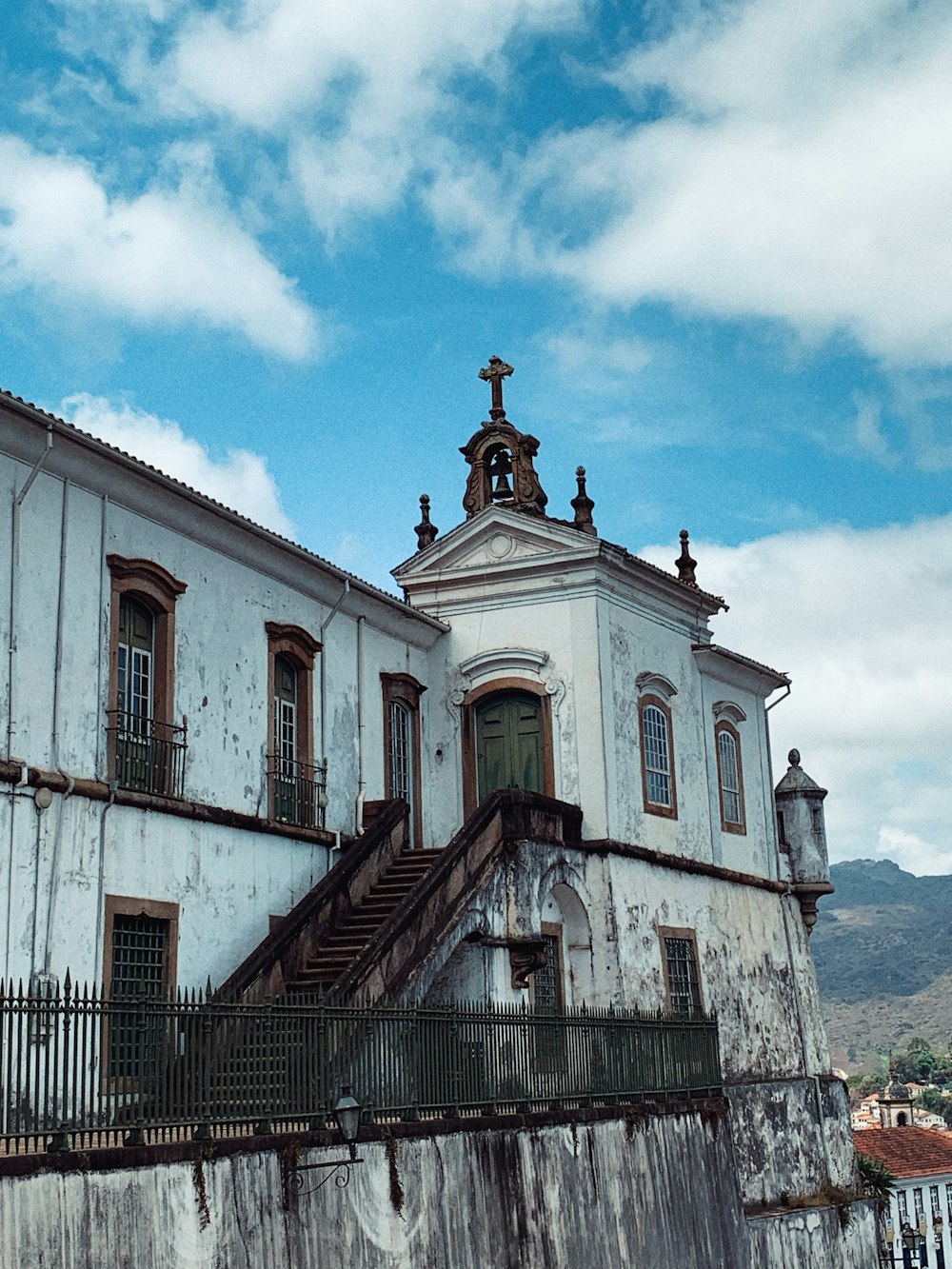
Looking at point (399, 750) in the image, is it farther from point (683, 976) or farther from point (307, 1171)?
point (307, 1171)

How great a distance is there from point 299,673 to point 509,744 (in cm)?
444

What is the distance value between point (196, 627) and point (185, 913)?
3404 mm

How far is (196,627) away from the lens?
18859 millimetres

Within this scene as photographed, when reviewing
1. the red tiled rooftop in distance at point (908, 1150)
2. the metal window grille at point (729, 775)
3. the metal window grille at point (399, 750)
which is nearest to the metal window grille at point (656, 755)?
the metal window grille at point (729, 775)

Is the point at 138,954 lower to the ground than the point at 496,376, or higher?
lower

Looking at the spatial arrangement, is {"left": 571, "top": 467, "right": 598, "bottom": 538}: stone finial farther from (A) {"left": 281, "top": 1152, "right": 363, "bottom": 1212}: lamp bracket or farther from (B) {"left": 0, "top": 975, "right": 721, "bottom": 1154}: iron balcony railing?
(A) {"left": 281, "top": 1152, "right": 363, "bottom": 1212}: lamp bracket

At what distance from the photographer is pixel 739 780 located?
28.5 meters

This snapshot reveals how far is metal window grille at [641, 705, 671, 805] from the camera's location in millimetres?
24844

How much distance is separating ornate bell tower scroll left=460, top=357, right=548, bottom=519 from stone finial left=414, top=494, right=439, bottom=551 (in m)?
0.65

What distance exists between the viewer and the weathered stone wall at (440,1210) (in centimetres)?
1094

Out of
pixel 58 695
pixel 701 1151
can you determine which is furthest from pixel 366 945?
pixel 701 1151

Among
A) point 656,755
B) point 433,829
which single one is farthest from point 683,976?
point 433,829

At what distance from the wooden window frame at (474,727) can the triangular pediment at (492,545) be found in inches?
73.8

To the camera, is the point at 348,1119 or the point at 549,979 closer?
the point at 348,1119
